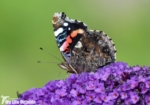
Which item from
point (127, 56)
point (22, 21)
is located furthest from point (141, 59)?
point (22, 21)

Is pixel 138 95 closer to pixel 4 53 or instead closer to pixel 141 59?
pixel 141 59

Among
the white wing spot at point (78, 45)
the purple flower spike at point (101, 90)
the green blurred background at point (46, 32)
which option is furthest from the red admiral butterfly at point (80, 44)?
the green blurred background at point (46, 32)

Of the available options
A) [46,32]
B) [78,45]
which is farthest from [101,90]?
[46,32]

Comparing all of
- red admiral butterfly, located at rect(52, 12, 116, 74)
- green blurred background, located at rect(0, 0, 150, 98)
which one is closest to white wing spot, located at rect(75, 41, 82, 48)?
red admiral butterfly, located at rect(52, 12, 116, 74)

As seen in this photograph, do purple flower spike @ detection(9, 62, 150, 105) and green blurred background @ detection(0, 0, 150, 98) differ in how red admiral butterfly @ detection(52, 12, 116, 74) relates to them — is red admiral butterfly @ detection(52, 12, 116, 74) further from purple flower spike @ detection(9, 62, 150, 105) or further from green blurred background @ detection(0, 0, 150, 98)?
green blurred background @ detection(0, 0, 150, 98)

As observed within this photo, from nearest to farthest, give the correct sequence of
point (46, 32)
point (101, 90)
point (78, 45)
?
point (101, 90), point (78, 45), point (46, 32)

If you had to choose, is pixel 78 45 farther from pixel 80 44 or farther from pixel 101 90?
pixel 101 90
